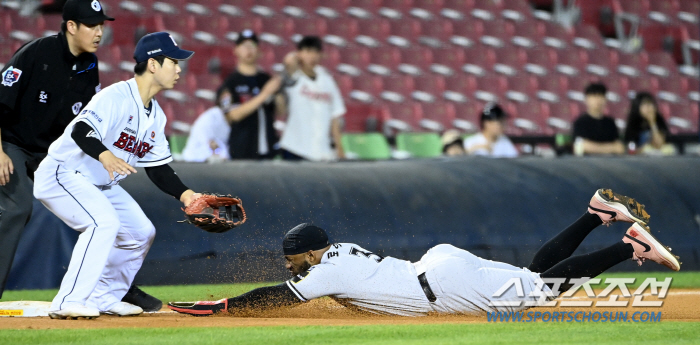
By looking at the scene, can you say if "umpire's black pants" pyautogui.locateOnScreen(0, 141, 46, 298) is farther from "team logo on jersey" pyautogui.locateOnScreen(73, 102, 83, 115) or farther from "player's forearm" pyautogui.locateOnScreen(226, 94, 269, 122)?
"player's forearm" pyautogui.locateOnScreen(226, 94, 269, 122)

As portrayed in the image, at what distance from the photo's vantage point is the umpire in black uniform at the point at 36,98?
5168 millimetres

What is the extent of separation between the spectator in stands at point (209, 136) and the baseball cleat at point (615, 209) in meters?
4.59

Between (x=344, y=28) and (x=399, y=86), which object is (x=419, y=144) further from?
(x=344, y=28)

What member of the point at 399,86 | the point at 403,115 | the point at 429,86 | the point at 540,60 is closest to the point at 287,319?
the point at 403,115

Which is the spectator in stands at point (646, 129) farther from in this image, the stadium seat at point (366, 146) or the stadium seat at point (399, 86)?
the stadium seat at point (399, 86)

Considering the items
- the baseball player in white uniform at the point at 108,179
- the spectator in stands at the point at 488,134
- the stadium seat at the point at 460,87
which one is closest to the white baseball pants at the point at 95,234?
the baseball player in white uniform at the point at 108,179

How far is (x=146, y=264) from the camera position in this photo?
7141mm

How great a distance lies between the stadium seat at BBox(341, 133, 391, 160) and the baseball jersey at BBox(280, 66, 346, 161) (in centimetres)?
228

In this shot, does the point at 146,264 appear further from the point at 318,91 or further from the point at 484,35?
the point at 484,35

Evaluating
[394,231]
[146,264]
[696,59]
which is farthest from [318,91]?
[696,59]

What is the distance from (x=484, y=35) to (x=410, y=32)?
58.0 inches

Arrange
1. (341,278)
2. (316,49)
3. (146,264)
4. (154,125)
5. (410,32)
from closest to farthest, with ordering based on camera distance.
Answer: (341,278), (154,125), (146,264), (316,49), (410,32)

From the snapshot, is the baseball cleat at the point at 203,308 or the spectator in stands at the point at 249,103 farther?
the spectator in stands at the point at 249,103

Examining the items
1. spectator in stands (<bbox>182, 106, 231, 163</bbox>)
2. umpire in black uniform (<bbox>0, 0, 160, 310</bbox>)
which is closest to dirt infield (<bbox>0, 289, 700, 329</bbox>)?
umpire in black uniform (<bbox>0, 0, 160, 310</bbox>)
